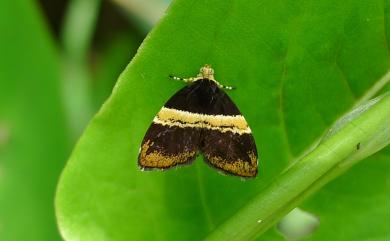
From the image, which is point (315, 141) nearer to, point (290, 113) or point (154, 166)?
point (290, 113)

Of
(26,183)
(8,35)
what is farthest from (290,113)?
(8,35)

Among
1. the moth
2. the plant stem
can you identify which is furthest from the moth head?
the plant stem

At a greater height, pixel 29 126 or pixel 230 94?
pixel 29 126

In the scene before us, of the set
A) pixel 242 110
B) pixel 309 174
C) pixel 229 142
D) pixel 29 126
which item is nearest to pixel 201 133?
pixel 229 142

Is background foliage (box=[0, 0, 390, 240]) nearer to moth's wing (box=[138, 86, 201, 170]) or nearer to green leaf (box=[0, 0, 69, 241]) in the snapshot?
moth's wing (box=[138, 86, 201, 170])

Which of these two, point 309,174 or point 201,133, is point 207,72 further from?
point 309,174

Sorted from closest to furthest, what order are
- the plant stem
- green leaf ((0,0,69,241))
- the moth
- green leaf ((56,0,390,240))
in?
the plant stem
green leaf ((56,0,390,240))
the moth
green leaf ((0,0,69,241))

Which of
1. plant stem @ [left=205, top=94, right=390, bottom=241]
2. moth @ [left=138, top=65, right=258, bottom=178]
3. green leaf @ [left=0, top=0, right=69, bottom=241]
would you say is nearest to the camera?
Answer: plant stem @ [left=205, top=94, right=390, bottom=241]

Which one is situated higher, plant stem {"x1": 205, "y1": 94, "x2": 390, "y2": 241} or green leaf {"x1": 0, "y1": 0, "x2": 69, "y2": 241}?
green leaf {"x1": 0, "y1": 0, "x2": 69, "y2": 241}
